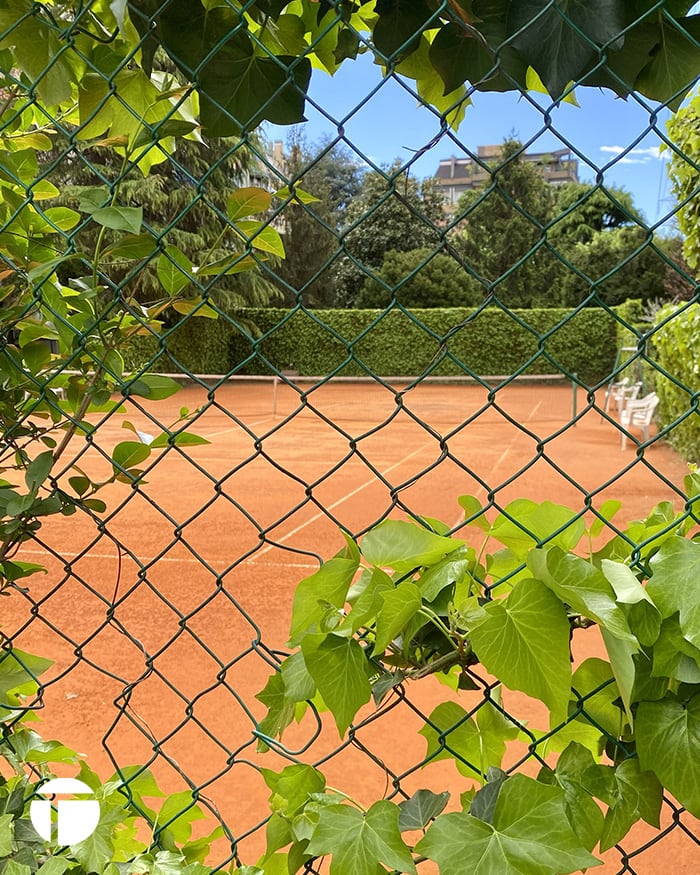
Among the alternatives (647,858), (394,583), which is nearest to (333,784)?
(647,858)

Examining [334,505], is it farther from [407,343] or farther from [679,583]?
[407,343]

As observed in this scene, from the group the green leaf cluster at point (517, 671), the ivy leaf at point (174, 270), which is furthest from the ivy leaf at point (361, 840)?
the ivy leaf at point (174, 270)

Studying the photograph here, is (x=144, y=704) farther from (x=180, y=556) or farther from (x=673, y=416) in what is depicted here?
(x=673, y=416)

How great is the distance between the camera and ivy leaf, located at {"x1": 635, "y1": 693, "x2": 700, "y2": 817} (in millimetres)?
678

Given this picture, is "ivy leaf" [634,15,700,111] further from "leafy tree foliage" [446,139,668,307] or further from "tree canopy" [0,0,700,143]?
"leafy tree foliage" [446,139,668,307]

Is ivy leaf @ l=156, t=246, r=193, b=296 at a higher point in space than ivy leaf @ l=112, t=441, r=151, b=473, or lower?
higher

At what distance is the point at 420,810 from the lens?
0.78 meters

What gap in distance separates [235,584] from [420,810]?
319 cm

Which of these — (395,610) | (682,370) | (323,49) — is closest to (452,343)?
(682,370)

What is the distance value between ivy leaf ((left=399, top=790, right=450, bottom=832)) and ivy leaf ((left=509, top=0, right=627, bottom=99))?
28.1 inches

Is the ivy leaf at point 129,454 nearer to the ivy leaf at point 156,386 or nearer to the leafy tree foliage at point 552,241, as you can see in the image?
the ivy leaf at point 156,386

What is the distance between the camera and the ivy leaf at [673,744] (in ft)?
2.22

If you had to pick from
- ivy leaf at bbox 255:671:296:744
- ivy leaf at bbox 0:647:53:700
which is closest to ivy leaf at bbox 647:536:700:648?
ivy leaf at bbox 255:671:296:744

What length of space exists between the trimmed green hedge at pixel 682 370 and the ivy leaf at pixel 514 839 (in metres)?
3.78
